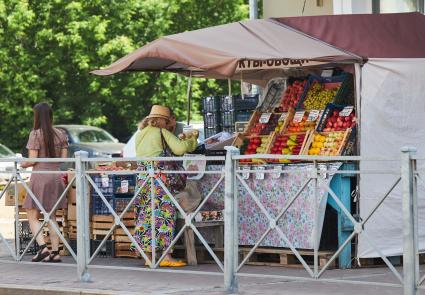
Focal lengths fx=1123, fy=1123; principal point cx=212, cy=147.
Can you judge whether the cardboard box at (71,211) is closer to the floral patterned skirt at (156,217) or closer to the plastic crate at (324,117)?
the floral patterned skirt at (156,217)

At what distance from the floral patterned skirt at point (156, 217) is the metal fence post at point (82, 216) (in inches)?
39.2

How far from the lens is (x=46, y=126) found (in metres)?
12.5

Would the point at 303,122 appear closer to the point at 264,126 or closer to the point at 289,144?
the point at 289,144

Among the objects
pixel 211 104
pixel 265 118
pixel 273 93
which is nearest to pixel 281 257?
pixel 265 118

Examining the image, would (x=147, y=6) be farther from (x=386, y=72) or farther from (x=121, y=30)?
(x=386, y=72)

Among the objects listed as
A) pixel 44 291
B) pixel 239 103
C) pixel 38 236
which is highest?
pixel 239 103

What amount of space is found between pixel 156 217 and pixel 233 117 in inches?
143

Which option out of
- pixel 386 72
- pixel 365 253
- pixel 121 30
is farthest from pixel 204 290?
pixel 121 30

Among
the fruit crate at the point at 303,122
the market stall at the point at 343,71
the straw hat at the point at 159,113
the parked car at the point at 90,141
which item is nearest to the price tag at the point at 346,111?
the market stall at the point at 343,71

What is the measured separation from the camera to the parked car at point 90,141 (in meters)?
28.2

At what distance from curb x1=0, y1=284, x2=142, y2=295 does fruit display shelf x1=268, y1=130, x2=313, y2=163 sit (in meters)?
2.87

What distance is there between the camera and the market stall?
11711 mm

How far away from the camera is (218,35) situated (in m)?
12.4

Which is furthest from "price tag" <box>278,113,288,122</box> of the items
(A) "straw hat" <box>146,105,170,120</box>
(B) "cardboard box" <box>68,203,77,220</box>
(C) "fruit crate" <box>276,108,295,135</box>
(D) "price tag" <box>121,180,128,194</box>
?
(B) "cardboard box" <box>68,203,77,220</box>
